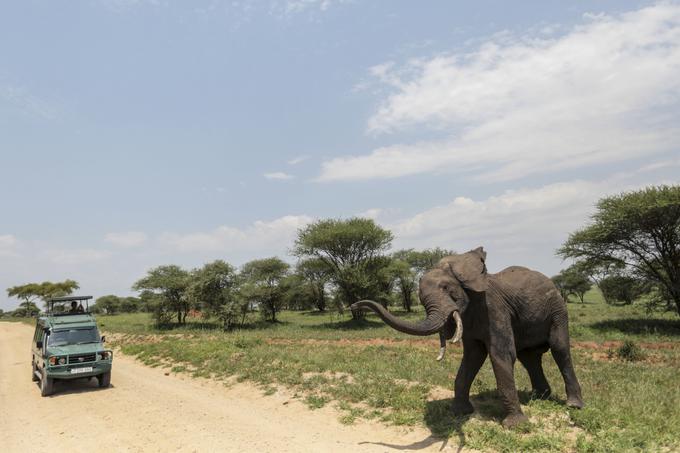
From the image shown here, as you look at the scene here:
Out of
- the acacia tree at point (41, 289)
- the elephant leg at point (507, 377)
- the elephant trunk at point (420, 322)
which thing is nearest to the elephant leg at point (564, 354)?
the elephant leg at point (507, 377)

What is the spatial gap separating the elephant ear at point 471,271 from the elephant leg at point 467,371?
142 centimetres

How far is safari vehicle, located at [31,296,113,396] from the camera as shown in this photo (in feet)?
42.7

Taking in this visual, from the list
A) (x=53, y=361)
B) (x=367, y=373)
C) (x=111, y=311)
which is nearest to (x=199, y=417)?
(x=367, y=373)

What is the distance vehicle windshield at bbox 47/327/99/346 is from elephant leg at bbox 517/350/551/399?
13994mm

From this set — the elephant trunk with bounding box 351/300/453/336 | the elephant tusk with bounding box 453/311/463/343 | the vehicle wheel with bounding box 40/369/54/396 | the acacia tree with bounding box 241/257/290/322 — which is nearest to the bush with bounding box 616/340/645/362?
the elephant tusk with bounding box 453/311/463/343

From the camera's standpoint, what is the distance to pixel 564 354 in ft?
27.3

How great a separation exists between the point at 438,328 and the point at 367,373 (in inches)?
269

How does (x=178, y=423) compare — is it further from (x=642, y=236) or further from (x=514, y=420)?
(x=642, y=236)

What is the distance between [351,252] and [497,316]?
1380 inches

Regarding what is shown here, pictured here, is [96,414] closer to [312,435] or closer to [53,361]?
[53,361]

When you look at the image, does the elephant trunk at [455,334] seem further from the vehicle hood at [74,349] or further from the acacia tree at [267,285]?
the acacia tree at [267,285]

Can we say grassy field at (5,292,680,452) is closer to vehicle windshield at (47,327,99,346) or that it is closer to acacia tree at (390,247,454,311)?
vehicle windshield at (47,327,99,346)

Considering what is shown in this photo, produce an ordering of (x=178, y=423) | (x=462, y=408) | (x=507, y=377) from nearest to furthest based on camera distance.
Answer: (x=507, y=377)
(x=462, y=408)
(x=178, y=423)

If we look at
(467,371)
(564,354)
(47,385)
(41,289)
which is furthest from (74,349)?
(41,289)
